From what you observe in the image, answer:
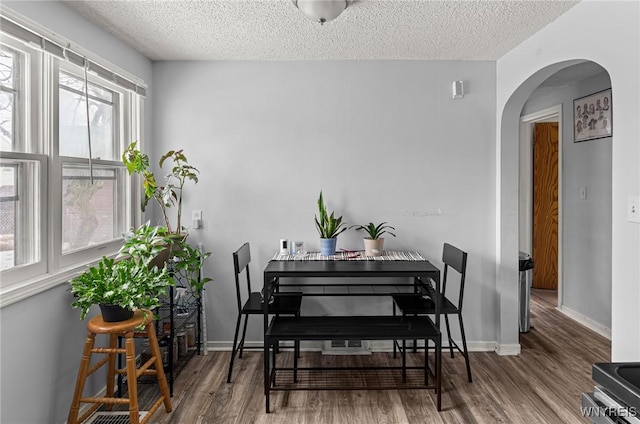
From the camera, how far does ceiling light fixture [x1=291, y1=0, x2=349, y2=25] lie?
7.25ft

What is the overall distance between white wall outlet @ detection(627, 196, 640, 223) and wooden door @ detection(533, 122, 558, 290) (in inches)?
136

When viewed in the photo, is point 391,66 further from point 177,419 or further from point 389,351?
point 177,419

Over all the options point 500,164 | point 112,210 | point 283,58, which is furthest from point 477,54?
point 112,210

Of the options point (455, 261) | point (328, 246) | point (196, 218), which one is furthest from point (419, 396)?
point (196, 218)

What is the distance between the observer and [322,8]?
7.35 feet

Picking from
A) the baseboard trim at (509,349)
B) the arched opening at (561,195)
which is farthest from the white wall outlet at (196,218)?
the baseboard trim at (509,349)

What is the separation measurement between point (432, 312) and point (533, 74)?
172cm

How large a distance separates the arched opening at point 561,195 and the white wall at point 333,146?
13cm

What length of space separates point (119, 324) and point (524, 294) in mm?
3299

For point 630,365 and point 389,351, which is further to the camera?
point 389,351

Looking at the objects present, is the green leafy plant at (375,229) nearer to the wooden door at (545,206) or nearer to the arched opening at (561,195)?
the arched opening at (561,195)

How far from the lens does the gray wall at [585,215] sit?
3645 millimetres

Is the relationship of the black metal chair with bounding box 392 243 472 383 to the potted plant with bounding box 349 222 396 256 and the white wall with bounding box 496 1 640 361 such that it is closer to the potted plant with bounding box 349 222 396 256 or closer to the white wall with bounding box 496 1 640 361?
the potted plant with bounding box 349 222 396 256

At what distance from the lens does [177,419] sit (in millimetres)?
2391
